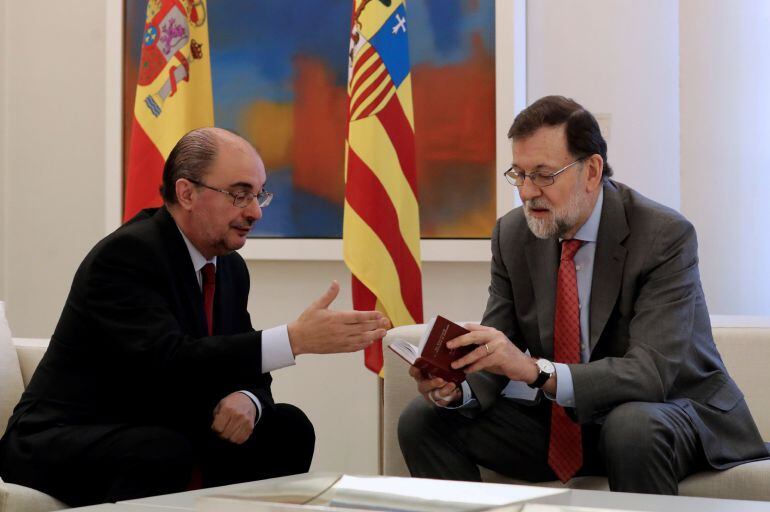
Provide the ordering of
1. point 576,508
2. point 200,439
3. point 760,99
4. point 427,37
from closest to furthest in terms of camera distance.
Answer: point 576,508 → point 200,439 → point 760,99 → point 427,37

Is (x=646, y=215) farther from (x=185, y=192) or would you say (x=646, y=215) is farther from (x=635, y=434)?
(x=185, y=192)

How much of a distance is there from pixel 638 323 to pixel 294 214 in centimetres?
251

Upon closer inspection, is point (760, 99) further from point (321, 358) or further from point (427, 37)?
point (321, 358)

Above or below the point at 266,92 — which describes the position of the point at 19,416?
below

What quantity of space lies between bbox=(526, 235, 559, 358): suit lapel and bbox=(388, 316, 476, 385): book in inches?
11.7

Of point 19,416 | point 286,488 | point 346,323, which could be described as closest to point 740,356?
point 346,323

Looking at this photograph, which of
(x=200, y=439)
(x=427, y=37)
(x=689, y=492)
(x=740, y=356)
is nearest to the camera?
(x=689, y=492)

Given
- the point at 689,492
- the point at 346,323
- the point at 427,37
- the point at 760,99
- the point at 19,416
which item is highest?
the point at 427,37

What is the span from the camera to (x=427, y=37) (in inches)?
193

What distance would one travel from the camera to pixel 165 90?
4.60 metres

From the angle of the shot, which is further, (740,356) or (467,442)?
(740,356)

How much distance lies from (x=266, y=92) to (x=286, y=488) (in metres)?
3.59

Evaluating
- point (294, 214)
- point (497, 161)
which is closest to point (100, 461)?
point (294, 214)

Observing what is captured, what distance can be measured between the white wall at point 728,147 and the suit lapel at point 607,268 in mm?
1613
